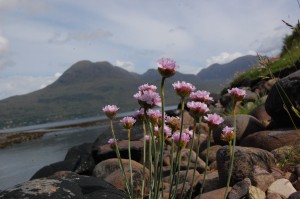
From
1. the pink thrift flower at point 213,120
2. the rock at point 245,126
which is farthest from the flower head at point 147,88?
the rock at point 245,126

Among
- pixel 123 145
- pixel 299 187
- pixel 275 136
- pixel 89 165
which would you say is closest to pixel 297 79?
pixel 275 136

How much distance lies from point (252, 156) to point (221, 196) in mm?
927

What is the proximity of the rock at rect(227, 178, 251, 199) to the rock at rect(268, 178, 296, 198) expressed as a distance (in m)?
0.39

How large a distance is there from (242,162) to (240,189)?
26.9 inches

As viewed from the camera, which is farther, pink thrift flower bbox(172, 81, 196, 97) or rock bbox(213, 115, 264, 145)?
rock bbox(213, 115, 264, 145)

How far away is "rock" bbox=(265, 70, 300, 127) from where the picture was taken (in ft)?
30.9

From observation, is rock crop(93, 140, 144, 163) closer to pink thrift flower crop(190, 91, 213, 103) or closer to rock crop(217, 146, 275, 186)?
rock crop(217, 146, 275, 186)

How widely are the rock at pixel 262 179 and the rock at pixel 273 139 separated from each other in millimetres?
2050

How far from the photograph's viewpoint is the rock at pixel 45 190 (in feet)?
18.9

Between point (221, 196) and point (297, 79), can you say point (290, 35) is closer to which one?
point (297, 79)

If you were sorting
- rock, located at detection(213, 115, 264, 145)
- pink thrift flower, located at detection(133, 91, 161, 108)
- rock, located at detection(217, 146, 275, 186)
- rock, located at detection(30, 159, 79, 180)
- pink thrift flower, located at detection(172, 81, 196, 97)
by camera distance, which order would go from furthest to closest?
1. rock, located at detection(30, 159, 79, 180)
2. rock, located at detection(213, 115, 264, 145)
3. rock, located at detection(217, 146, 275, 186)
4. pink thrift flower, located at detection(133, 91, 161, 108)
5. pink thrift flower, located at detection(172, 81, 196, 97)

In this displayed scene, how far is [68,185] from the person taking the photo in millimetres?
6219

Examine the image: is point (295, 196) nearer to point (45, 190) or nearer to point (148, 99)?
point (148, 99)

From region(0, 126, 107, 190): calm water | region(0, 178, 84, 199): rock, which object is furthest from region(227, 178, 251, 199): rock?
region(0, 126, 107, 190): calm water
